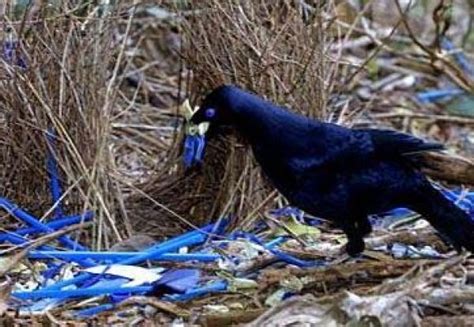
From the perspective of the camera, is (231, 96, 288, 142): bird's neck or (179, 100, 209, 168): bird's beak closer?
(231, 96, 288, 142): bird's neck

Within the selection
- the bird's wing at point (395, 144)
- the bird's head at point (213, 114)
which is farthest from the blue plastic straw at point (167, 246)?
the bird's wing at point (395, 144)

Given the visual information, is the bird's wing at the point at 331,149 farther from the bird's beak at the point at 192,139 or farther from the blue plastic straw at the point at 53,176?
the blue plastic straw at the point at 53,176

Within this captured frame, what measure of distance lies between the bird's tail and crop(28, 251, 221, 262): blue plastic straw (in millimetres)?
616

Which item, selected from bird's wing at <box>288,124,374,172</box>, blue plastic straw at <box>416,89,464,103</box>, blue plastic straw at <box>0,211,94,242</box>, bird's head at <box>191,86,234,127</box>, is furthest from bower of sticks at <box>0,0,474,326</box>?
blue plastic straw at <box>416,89,464,103</box>

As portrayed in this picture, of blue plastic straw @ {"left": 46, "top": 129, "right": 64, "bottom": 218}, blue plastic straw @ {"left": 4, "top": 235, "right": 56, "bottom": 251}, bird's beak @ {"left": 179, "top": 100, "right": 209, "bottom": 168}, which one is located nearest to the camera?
bird's beak @ {"left": 179, "top": 100, "right": 209, "bottom": 168}

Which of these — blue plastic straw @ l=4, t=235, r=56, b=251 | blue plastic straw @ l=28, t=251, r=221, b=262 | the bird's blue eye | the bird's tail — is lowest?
blue plastic straw @ l=4, t=235, r=56, b=251

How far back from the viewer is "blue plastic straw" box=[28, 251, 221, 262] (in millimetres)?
3467

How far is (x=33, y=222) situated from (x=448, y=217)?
48.2 inches

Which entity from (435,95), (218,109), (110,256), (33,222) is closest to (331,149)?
(218,109)

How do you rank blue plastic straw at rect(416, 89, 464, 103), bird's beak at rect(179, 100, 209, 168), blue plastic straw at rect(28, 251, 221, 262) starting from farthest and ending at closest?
blue plastic straw at rect(416, 89, 464, 103)
blue plastic straw at rect(28, 251, 221, 262)
bird's beak at rect(179, 100, 209, 168)

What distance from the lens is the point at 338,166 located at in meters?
3.22

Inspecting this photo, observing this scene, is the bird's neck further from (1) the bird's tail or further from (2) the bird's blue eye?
(1) the bird's tail

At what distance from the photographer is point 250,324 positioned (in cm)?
279

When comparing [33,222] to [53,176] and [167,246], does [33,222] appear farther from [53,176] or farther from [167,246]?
[167,246]
